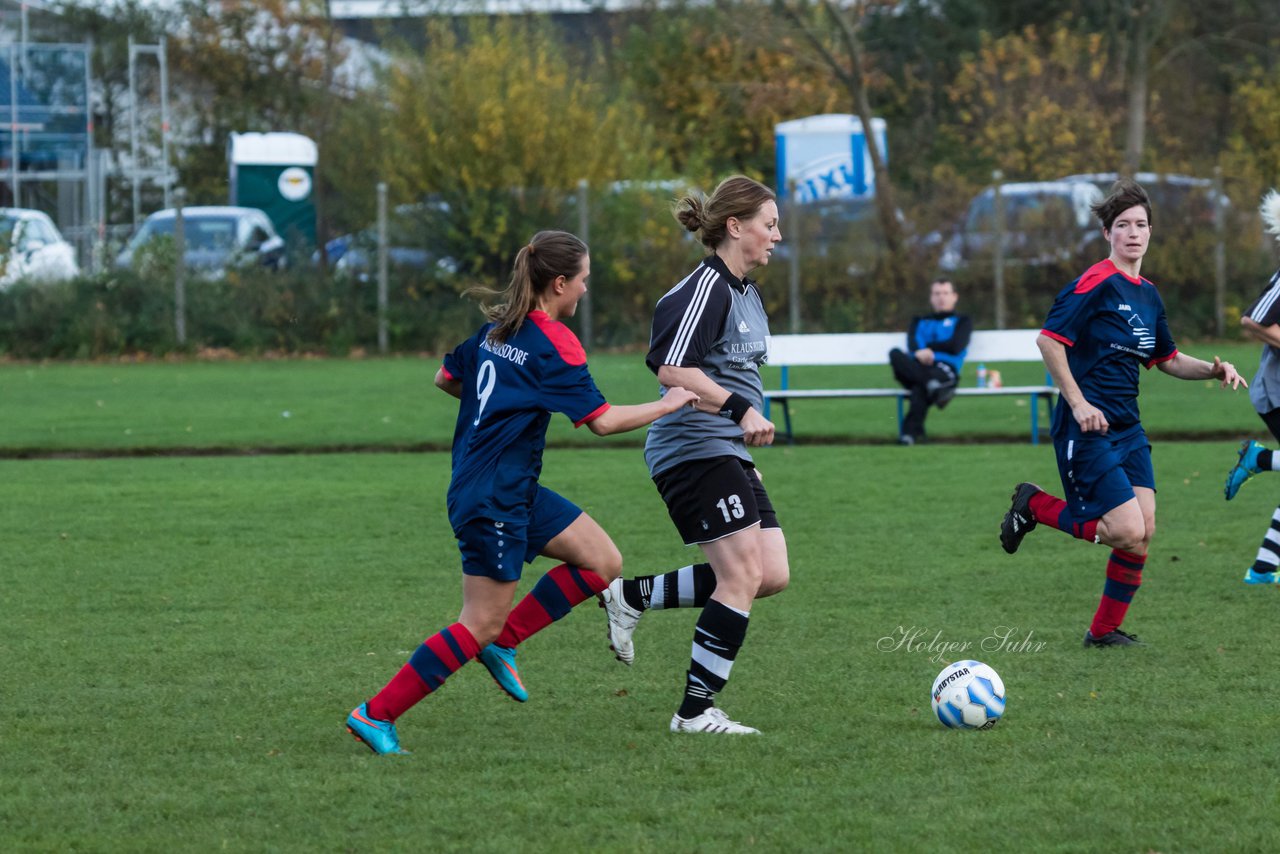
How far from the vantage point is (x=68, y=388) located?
1905 centimetres

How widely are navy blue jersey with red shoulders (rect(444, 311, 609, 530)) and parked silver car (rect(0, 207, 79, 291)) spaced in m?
19.9

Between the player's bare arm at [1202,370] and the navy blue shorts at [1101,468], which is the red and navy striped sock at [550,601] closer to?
the navy blue shorts at [1101,468]

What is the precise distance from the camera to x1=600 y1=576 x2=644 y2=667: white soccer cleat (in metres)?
5.92

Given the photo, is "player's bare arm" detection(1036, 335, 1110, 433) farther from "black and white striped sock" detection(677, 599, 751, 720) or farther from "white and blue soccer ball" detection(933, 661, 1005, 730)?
"black and white striped sock" detection(677, 599, 751, 720)

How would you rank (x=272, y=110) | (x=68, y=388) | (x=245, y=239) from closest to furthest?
1. (x=68, y=388)
2. (x=245, y=239)
3. (x=272, y=110)

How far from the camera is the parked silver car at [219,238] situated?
23.8m

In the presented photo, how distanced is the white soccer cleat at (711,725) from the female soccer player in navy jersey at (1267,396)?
12.2 ft

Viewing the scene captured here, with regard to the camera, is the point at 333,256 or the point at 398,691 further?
the point at 333,256

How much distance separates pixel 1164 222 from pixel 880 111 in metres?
13.3

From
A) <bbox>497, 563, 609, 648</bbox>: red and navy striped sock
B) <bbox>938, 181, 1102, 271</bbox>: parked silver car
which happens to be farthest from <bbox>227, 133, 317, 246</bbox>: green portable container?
<bbox>497, 563, 609, 648</bbox>: red and navy striped sock

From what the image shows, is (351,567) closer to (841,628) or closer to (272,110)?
(841,628)

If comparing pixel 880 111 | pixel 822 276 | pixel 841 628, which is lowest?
pixel 841 628

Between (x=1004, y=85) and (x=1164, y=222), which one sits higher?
(x=1004, y=85)

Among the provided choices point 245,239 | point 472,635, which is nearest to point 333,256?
point 245,239
